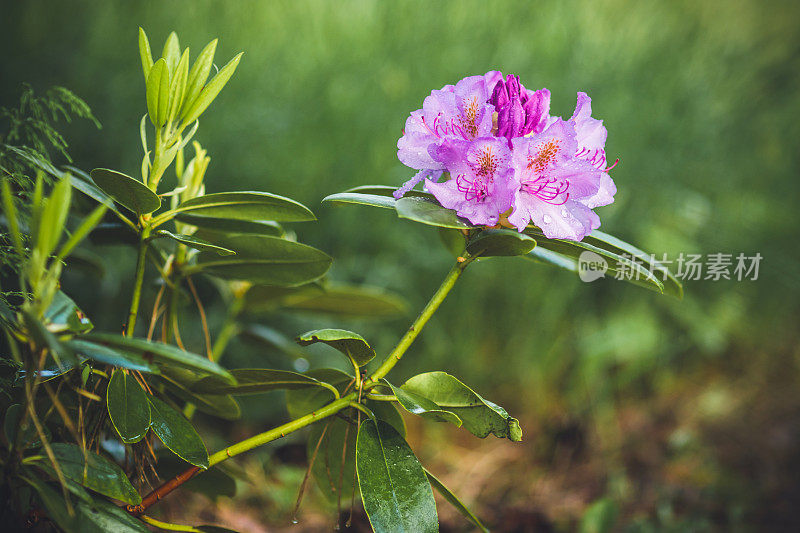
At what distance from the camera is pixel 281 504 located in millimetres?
1362

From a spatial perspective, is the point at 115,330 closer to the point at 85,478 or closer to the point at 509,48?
the point at 85,478

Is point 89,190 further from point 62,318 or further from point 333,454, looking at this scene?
point 333,454

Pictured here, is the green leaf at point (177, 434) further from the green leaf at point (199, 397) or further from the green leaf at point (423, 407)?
the green leaf at point (423, 407)

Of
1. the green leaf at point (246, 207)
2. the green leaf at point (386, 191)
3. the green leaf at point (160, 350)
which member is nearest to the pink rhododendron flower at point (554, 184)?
the green leaf at point (386, 191)

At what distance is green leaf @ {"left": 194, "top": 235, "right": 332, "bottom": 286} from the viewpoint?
749mm

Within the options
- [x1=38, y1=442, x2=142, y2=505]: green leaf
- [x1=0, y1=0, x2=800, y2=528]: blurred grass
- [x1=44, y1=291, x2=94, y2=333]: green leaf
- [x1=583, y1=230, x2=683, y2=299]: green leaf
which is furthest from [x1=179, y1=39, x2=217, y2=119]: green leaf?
[x1=0, y1=0, x2=800, y2=528]: blurred grass

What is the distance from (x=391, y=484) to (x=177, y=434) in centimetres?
22

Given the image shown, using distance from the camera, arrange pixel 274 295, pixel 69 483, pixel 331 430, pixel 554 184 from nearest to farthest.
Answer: pixel 69 483, pixel 554 184, pixel 331 430, pixel 274 295

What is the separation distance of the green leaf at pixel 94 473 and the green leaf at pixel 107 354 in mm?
139

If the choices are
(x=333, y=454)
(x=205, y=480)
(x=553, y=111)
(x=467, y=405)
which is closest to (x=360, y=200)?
(x=467, y=405)

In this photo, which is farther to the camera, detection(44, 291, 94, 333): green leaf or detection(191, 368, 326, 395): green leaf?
detection(191, 368, 326, 395): green leaf

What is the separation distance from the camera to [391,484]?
1.98 ft

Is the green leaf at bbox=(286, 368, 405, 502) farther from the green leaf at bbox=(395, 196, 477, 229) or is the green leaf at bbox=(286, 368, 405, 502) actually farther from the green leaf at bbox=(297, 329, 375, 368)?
the green leaf at bbox=(395, 196, 477, 229)

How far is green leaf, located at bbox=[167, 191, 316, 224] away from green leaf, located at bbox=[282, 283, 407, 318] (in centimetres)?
44
